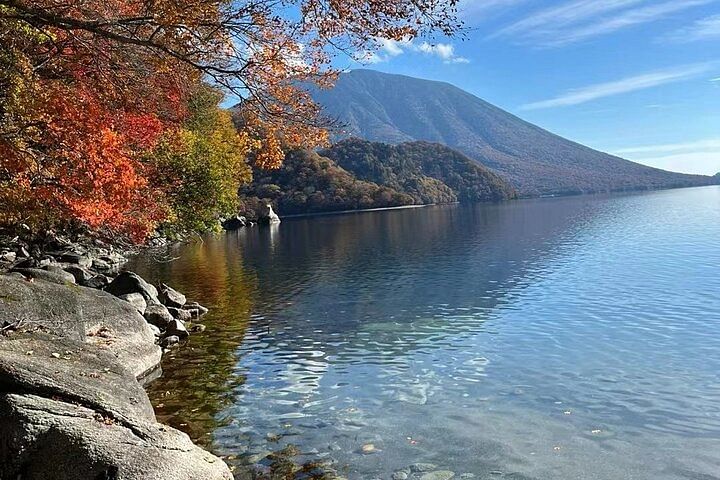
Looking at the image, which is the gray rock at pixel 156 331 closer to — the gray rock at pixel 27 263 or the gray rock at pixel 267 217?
the gray rock at pixel 27 263

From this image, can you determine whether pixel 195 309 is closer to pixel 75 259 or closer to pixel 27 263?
pixel 27 263

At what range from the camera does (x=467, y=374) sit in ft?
50.1

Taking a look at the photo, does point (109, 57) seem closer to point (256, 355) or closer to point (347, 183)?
point (256, 355)

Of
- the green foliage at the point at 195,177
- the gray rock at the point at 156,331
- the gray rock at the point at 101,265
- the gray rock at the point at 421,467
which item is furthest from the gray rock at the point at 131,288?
the gray rock at the point at 101,265

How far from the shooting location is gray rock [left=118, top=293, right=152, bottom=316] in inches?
789

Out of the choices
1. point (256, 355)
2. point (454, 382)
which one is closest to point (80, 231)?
point (256, 355)

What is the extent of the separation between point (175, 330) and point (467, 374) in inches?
413

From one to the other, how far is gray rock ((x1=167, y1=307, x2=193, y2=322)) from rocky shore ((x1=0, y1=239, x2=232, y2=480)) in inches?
269

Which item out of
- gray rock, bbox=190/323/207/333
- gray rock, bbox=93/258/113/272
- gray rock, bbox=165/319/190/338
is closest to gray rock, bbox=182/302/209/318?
gray rock, bbox=190/323/207/333

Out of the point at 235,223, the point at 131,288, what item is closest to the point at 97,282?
the point at 131,288

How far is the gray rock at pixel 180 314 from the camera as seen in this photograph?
904 inches

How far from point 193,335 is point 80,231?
1541 centimetres

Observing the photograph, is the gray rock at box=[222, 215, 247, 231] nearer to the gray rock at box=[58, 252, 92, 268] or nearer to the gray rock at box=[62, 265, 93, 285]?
the gray rock at box=[58, 252, 92, 268]

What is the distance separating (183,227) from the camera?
3784 centimetres
